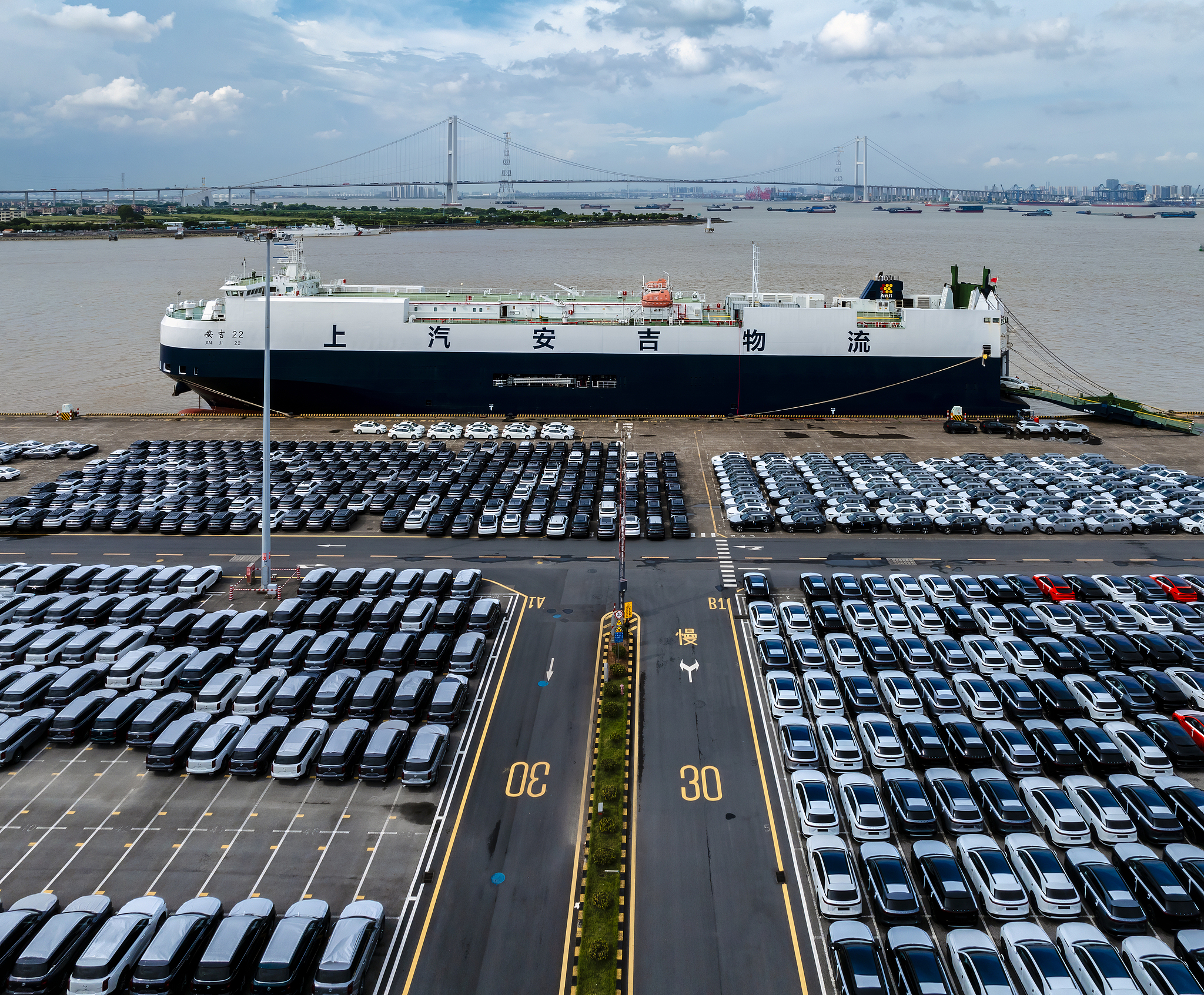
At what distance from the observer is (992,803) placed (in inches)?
687

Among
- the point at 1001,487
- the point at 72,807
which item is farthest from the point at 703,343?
the point at 72,807

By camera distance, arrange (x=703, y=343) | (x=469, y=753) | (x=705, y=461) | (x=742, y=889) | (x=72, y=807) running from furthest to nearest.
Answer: (x=703, y=343)
(x=705, y=461)
(x=469, y=753)
(x=72, y=807)
(x=742, y=889)

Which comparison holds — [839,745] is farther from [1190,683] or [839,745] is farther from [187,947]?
[187,947]

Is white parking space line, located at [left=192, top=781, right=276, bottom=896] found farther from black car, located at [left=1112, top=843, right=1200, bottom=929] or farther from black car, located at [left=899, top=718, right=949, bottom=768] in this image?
black car, located at [left=1112, top=843, right=1200, bottom=929]

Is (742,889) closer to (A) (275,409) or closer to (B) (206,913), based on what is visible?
(B) (206,913)

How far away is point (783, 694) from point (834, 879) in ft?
21.4

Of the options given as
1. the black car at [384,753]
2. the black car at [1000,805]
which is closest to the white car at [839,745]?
the black car at [1000,805]

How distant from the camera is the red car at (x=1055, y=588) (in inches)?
1078

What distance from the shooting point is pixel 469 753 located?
2005 cm

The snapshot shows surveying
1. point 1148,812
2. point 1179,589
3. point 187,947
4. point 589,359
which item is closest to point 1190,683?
point 1148,812

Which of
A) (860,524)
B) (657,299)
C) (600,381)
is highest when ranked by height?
(657,299)

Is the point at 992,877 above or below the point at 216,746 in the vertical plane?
below

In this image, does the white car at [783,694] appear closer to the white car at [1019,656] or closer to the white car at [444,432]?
the white car at [1019,656]

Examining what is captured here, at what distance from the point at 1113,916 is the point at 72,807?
21135 millimetres
